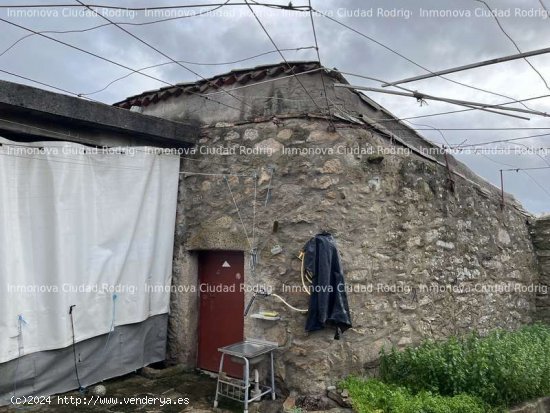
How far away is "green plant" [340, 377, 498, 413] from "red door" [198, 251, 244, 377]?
1528 mm

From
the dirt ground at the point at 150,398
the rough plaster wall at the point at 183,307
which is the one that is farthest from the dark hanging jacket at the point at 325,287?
the rough plaster wall at the point at 183,307

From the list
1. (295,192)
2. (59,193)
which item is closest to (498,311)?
(295,192)

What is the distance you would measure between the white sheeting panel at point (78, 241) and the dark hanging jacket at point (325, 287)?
1978mm

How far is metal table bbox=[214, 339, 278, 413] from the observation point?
4.09 meters

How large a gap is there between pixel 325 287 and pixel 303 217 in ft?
2.60

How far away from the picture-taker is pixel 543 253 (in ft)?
27.6

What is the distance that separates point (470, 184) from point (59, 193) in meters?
5.77

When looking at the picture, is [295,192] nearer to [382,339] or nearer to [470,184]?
[382,339]

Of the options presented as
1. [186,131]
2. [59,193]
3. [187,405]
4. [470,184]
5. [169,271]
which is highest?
[186,131]

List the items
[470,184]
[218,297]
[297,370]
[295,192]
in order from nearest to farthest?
1. [297,370]
2. [295,192]
3. [218,297]
4. [470,184]

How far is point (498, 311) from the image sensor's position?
22.9 feet

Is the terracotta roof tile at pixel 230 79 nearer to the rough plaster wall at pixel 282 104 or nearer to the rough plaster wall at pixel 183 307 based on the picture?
the rough plaster wall at pixel 282 104

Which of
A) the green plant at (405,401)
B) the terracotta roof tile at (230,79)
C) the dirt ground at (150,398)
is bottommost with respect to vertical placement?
the dirt ground at (150,398)

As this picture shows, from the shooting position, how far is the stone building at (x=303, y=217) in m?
4.61
